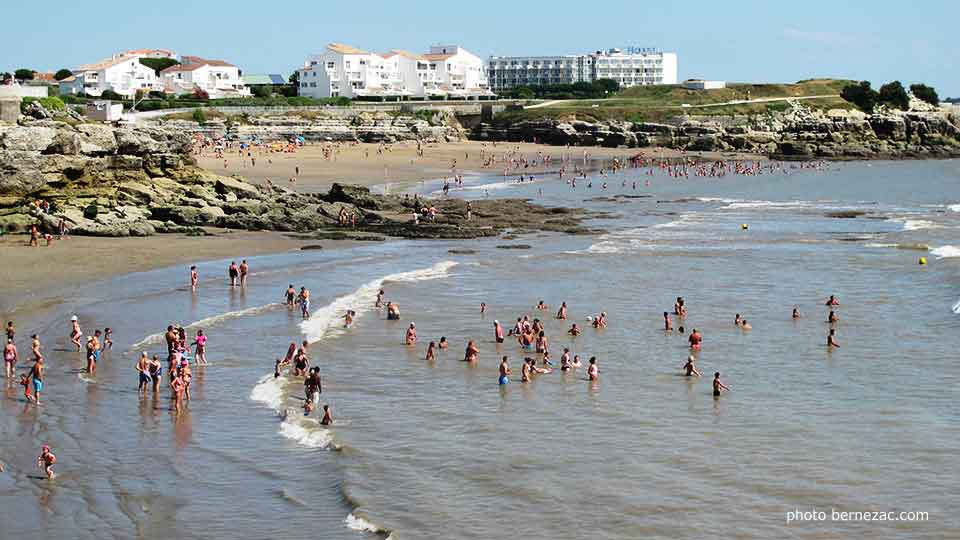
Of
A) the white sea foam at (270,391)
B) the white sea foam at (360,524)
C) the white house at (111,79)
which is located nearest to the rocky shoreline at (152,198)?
the white sea foam at (270,391)

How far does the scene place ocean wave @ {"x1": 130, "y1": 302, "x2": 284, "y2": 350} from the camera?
27.5 metres

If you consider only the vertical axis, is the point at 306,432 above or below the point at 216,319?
below

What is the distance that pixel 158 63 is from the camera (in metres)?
151

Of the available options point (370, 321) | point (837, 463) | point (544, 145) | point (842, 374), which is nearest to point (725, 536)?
point (837, 463)

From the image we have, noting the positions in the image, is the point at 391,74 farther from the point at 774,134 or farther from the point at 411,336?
the point at 411,336

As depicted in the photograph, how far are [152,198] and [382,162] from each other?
4223 cm

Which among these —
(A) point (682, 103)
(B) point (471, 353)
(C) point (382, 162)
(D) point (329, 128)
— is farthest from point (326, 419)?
(A) point (682, 103)

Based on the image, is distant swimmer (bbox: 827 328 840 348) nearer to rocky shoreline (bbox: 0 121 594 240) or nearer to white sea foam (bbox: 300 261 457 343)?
white sea foam (bbox: 300 261 457 343)

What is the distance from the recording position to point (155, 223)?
45062 mm

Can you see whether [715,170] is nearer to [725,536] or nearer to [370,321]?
[370,321]

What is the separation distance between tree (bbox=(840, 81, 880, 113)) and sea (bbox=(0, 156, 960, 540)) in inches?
4208

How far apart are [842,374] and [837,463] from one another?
6.81 metres

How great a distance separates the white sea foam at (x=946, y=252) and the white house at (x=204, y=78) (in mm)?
108659

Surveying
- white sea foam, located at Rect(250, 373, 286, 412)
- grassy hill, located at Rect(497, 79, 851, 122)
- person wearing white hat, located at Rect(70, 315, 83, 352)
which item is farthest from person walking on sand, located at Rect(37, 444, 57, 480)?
grassy hill, located at Rect(497, 79, 851, 122)
